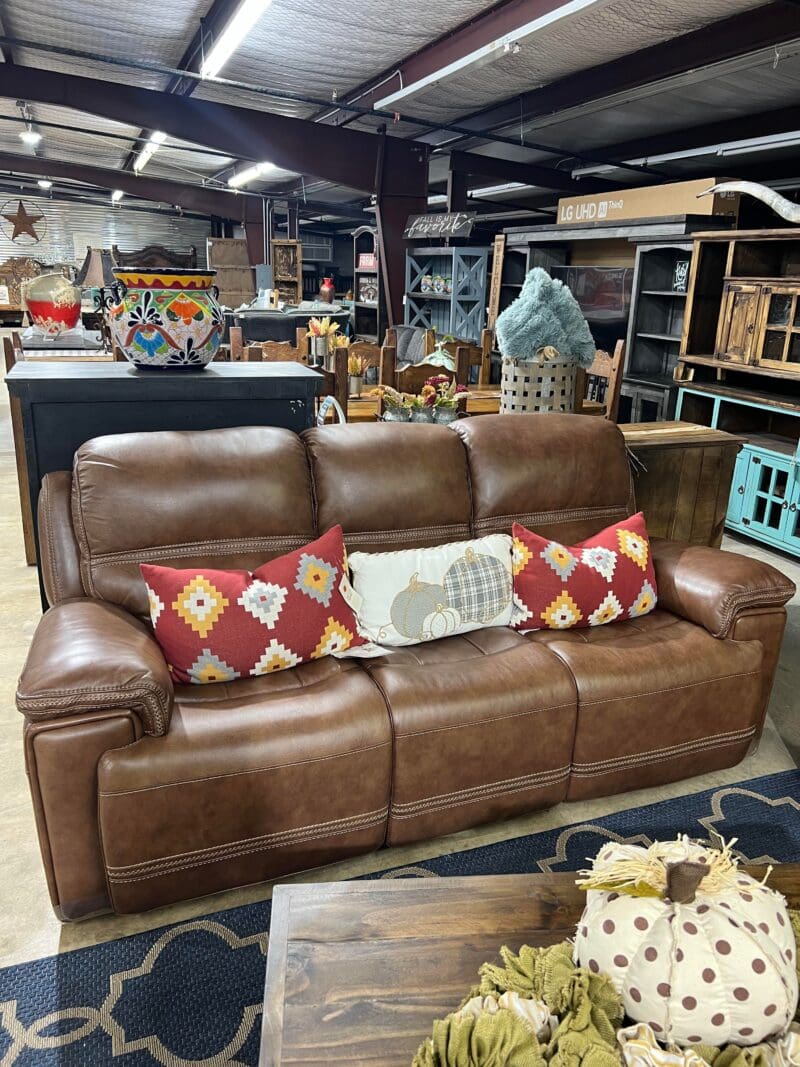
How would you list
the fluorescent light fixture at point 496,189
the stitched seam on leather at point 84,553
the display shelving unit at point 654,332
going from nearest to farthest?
1. the stitched seam on leather at point 84,553
2. the display shelving unit at point 654,332
3. the fluorescent light fixture at point 496,189

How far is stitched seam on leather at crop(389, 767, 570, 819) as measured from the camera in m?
1.94

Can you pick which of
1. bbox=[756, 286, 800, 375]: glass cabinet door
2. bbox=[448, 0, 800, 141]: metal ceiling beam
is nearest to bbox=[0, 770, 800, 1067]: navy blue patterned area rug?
bbox=[756, 286, 800, 375]: glass cabinet door

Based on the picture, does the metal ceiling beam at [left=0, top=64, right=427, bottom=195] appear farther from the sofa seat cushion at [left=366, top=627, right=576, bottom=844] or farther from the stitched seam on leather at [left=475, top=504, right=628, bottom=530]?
the sofa seat cushion at [left=366, top=627, right=576, bottom=844]

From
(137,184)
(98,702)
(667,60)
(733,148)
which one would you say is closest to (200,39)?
(667,60)

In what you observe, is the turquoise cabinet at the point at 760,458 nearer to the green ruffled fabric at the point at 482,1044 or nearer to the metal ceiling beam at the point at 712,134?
the metal ceiling beam at the point at 712,134

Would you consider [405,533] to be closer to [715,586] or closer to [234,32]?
[715,586]

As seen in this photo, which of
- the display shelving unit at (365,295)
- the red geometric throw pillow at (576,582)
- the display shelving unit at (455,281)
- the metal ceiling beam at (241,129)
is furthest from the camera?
the display shelving unit at (365,295)

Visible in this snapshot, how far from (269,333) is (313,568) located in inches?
201

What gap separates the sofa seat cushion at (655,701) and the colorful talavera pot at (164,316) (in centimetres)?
133

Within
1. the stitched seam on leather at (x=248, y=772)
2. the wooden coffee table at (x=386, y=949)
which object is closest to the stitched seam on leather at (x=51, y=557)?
the stitched seam on leather at (x=248, y=772)

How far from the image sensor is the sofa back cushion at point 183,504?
2.06m

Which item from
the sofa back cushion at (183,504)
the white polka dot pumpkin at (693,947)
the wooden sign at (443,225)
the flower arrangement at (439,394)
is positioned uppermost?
the wooden sign at (443,225)

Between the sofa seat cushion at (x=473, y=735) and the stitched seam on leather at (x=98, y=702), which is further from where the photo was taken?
the sofa seat cushion at (x=473, y=735)

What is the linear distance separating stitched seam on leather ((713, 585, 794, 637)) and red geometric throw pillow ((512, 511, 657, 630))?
0.77 feet
